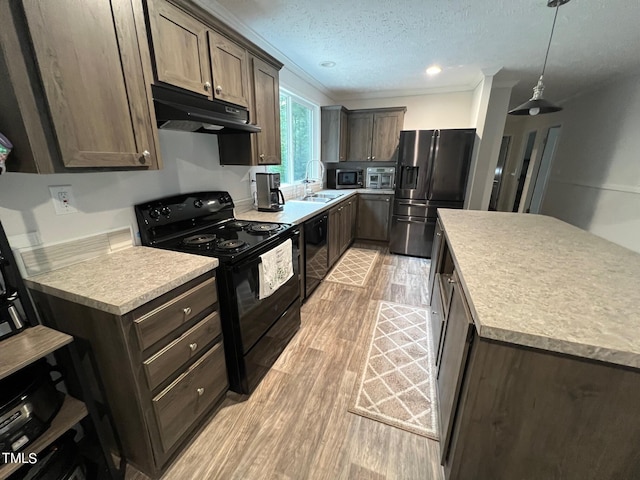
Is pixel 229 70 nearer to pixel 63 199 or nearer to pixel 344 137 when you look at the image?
pixel 63 199

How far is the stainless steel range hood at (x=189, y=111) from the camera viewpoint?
136cm

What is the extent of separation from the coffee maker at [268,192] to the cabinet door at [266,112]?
0.18 meters

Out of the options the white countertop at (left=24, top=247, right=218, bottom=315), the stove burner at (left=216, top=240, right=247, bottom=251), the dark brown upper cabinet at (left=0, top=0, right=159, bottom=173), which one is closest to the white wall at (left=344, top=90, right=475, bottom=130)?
the stove burner at (left=216, top=240, right=247, bottom=251)

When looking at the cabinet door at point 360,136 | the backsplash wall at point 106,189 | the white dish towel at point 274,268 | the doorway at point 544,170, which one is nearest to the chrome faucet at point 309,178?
the cabinet door at point 360,136

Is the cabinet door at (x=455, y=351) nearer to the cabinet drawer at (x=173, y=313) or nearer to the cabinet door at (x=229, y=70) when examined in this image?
the cabinet drawer at (x=173, y=313)

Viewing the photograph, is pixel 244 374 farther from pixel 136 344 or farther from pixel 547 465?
pixel 547 465

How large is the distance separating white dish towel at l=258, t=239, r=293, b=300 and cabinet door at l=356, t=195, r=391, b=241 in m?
2.71

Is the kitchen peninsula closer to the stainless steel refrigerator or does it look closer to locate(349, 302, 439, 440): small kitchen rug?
locate(349, 302, 439, 440): small kitchen rug

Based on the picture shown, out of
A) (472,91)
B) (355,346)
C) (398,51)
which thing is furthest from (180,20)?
(472,91)

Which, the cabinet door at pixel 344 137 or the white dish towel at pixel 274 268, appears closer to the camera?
the white dish towel at pixel 274 268

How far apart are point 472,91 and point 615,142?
78.2 inches

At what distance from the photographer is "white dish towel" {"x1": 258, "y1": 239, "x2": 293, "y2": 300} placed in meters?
1.63

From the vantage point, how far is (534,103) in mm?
1793

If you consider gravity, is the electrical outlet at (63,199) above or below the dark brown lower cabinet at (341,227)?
above
